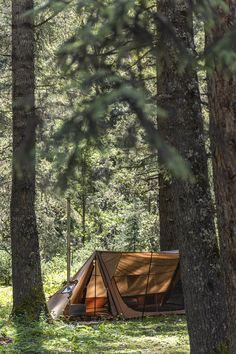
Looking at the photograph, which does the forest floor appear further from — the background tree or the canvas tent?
the background tree

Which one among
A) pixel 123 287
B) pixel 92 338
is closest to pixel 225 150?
pixel 92 338

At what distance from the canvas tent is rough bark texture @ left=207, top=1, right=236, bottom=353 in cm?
706

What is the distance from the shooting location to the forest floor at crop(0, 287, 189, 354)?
7.70 meters

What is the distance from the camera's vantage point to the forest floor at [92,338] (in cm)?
770

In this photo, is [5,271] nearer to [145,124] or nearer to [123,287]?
[123,287]

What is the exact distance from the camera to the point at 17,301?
968 centimetres

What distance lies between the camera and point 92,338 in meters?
8.71

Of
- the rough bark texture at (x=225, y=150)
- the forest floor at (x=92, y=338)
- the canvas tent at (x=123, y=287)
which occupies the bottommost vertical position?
the forest floor at (x=92, y=338)

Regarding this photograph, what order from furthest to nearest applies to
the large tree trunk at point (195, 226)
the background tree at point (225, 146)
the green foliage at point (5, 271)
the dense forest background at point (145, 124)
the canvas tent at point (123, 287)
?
the green foliage at point (5, 271) < the canvas tent at point (123, 287) < the large tree trunk at point (195, 226) < the background tree at point (225, 146) < the dense forest background at point (145, 124)

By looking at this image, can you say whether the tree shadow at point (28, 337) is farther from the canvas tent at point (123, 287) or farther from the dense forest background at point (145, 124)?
the canvas tent at point (123, 287)

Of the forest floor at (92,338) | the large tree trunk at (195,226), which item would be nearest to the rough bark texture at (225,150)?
the large tree trunk at (195,226)

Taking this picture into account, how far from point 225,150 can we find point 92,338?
5055 mm

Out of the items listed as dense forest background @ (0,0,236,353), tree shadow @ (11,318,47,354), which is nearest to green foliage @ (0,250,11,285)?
dense forest background @ (0,0,236,353)

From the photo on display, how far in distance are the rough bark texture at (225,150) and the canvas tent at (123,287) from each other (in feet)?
23.2
